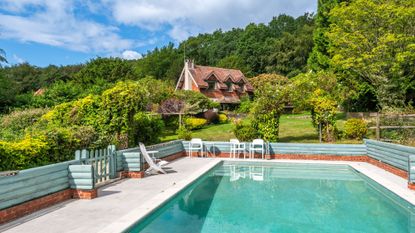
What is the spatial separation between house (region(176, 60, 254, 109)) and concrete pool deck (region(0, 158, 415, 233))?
2566cm

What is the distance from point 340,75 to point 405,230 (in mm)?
23712

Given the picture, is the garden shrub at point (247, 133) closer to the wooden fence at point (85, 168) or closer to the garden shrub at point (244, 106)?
the wooden fence at point (85, 168)

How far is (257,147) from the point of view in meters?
15.8

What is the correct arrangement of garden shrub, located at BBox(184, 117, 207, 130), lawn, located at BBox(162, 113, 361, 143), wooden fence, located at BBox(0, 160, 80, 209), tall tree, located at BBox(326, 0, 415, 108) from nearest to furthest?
wooden fence, located at BBox(0, 160, 80, 209) → lawn, located at BBox(162, 113, 361, 143) → tall tree, located at BBox(326, 0, 415, 108) → garden shrub, located at BBox(184, 117, 207, 130)

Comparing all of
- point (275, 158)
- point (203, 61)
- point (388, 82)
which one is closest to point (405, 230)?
point (275, 158)

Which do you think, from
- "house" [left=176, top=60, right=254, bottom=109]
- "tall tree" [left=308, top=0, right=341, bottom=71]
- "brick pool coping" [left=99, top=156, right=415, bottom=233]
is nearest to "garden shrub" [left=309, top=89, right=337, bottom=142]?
"brick pool coping" [left=99, top=156, right=415, bottom=233]

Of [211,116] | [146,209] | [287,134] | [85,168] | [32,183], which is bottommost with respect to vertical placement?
[146,209]

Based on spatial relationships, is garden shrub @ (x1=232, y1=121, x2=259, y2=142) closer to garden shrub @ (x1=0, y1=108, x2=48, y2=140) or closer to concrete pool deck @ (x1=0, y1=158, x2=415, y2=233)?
concrete pool deck @ (x1=0, y1=158, x2=415, y2=233)

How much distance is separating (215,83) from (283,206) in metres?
30.8

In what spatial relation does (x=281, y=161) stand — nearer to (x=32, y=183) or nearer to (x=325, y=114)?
(x=325, y=114)

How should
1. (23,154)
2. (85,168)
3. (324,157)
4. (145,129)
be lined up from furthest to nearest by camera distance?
(145,129), (324,157), (23,154), (85,168)

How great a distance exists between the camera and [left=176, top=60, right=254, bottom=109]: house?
37.0m

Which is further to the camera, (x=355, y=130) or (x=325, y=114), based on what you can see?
(x=355, y=130)

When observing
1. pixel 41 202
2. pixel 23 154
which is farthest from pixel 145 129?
pixel 41 202
